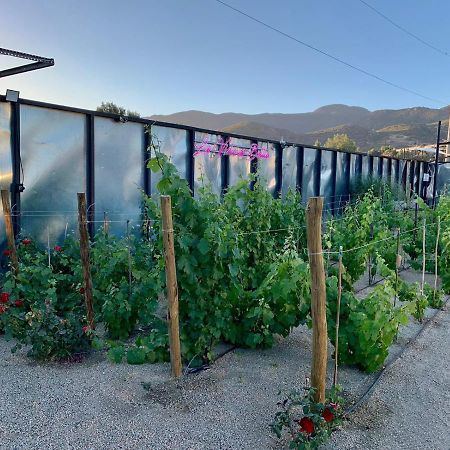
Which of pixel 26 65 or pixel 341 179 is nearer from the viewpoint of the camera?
pixel 26 65

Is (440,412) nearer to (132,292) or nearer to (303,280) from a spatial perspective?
(303,280)

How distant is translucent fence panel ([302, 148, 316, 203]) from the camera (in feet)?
39.9

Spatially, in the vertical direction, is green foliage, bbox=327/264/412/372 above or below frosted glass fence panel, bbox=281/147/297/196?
below

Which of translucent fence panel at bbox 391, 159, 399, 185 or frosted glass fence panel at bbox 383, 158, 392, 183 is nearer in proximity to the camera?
frosted glass fence panel at bbox 383, 158, 392, 183

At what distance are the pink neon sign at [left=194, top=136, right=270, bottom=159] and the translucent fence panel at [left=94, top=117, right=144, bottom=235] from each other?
149cm

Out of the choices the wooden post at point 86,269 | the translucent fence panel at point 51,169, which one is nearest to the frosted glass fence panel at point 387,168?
the translucent fence panel at point 51,169

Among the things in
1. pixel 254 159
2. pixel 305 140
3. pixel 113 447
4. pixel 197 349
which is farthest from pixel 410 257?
pixel 305 140

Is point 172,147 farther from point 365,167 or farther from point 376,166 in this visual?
point 376,166

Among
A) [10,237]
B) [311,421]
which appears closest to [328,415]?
[311,421]

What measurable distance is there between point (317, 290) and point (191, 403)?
4.32ft

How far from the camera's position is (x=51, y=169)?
6062mm

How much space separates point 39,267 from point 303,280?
280 centimetres

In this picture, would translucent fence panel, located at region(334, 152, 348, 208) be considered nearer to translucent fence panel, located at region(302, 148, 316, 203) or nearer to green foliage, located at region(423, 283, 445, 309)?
translucent fence panel, located at region(302, 148, 316, 203)

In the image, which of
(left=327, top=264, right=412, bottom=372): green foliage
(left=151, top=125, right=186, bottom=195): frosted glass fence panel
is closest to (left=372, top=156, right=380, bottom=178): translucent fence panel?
(left=151, top=125, right=186, bottom=195): frosted glass fence panel
